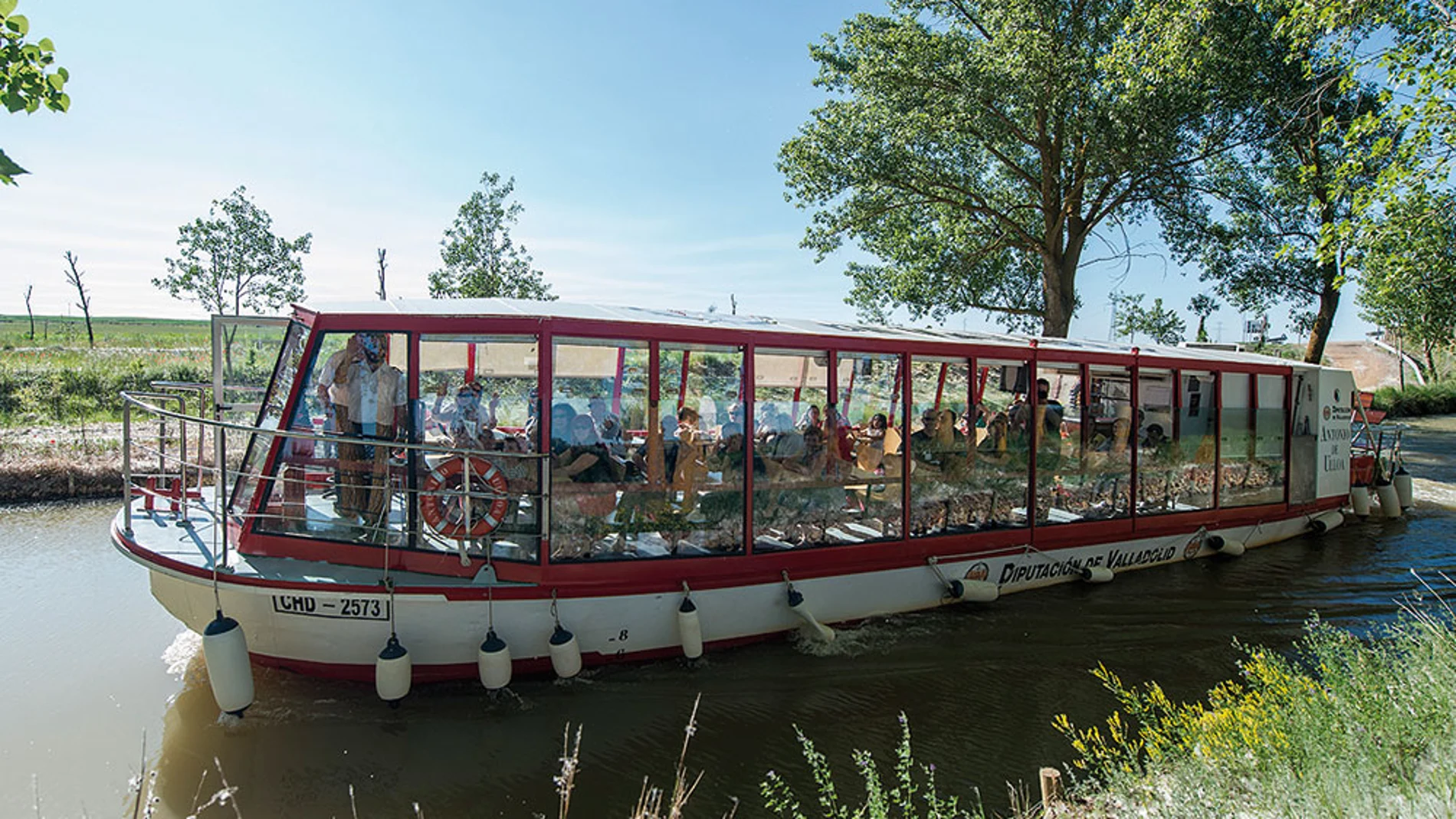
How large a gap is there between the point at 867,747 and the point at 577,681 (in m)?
2.47

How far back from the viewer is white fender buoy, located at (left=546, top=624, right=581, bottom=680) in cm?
613

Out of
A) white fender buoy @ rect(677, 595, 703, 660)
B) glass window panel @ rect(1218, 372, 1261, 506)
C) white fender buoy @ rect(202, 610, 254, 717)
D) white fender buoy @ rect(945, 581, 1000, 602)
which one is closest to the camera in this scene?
white fender buoy @ rect(202, 610, 254, 717)

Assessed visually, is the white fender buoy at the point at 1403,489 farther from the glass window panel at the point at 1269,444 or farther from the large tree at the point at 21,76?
the large tree at the point at 21,76

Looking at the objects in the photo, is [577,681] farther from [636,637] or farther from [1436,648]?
[1436,648]

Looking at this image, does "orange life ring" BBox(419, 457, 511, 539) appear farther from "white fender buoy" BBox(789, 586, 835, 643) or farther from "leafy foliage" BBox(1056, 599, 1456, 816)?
"leafy foliage" BBox(1056, 599, 1456, 816)

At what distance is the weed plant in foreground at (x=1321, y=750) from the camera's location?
10.4 feet

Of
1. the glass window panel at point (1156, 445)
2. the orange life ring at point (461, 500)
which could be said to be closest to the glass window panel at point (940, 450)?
the glass window panel at point (1156, 445)

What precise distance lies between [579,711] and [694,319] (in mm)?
3737

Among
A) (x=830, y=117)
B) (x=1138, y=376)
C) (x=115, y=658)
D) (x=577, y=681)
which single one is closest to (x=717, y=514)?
(x=577, y=681)

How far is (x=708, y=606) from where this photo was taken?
702cm

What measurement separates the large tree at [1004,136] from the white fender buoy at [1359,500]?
6.65 meters

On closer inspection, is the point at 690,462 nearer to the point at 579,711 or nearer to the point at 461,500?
the point at 461,500

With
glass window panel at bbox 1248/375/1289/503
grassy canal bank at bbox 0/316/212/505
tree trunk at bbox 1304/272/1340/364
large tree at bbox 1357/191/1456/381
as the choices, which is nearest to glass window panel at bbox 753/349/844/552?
large tree at bbox 1357/191/1456/381

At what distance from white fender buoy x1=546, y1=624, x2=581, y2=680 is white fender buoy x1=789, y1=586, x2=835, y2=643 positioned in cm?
210
